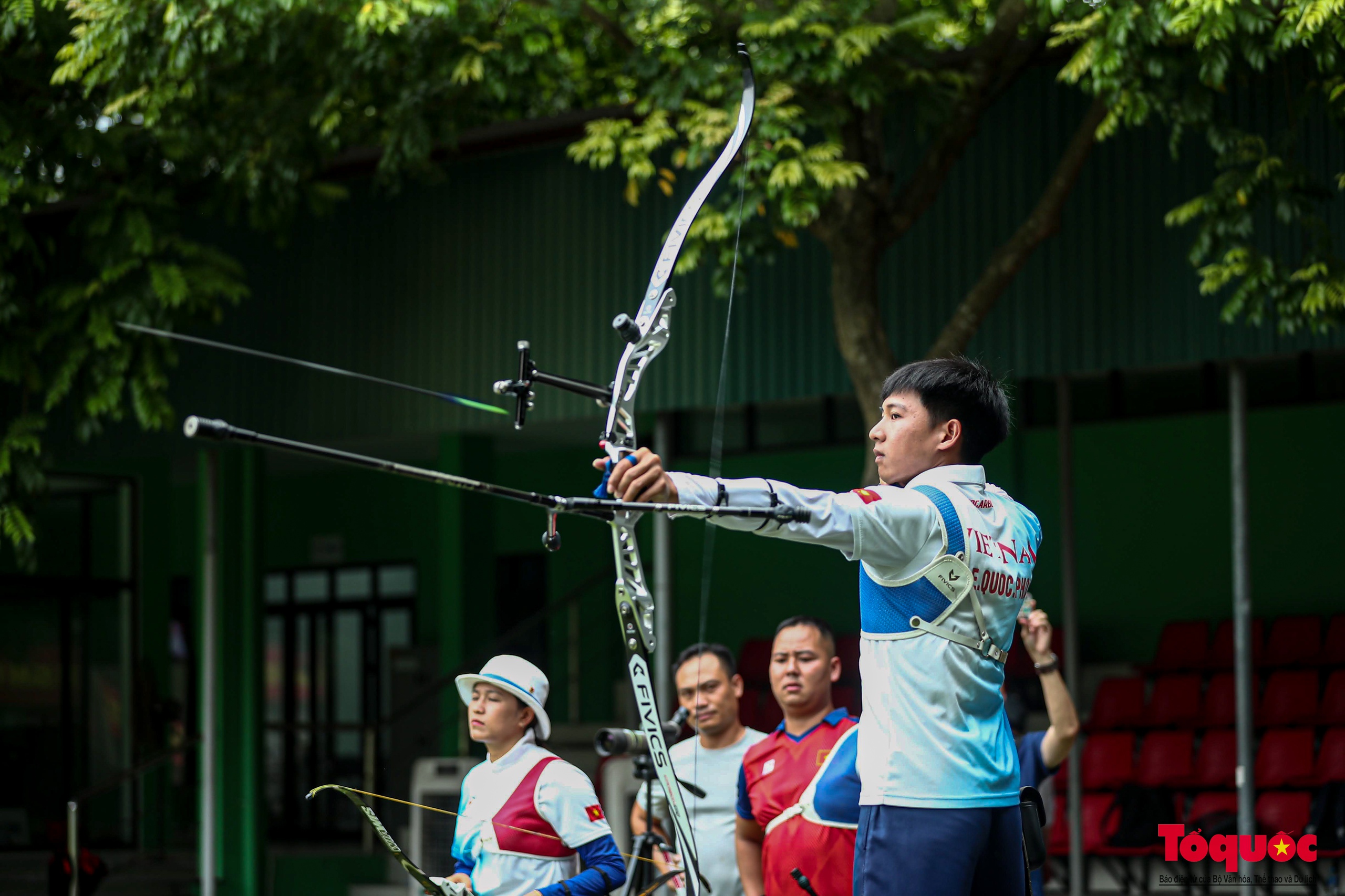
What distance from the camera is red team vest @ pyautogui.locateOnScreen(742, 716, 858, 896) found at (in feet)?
13.5

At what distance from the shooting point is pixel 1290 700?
33.4 ft

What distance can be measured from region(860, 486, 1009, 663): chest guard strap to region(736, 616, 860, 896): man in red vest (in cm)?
144

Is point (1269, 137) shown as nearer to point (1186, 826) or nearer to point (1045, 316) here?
point (1045, 316)

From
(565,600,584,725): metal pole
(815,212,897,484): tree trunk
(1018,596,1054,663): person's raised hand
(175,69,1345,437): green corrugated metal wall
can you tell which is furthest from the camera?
(565,600,584,725): metal pole

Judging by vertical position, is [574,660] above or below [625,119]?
below

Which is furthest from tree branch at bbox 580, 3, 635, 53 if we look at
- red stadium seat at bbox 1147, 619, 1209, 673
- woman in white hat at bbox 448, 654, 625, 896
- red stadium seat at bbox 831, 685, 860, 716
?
red stadium seat at bbox 1147, 619, 1209, 673

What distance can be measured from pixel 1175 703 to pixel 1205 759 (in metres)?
0.75

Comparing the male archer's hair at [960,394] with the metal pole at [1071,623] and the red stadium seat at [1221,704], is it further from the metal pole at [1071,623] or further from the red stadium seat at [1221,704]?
the red stadium seat at [1221,704]

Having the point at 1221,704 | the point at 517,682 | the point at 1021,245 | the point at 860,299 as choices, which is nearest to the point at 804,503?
the point at 517,682

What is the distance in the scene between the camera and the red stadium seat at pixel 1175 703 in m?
10.6

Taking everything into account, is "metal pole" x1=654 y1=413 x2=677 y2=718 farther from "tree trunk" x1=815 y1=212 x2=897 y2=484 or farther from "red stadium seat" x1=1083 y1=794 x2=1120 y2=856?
"red stadium seat" x1=1083 y1=794 x2=1120 y2=856

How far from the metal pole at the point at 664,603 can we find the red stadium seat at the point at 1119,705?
305 centimetres

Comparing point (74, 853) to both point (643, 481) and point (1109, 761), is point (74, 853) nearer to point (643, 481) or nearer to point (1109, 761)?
point (1109, 761)

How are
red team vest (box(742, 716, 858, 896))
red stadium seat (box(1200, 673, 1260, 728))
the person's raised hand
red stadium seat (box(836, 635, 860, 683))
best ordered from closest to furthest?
red team vest (box(742, 716, 858, 896)) < the person's raised hand < red stadium seat (box(1200, 673, 1260, 728)) < red stadium seat (box(836, 635, 860, 683))
